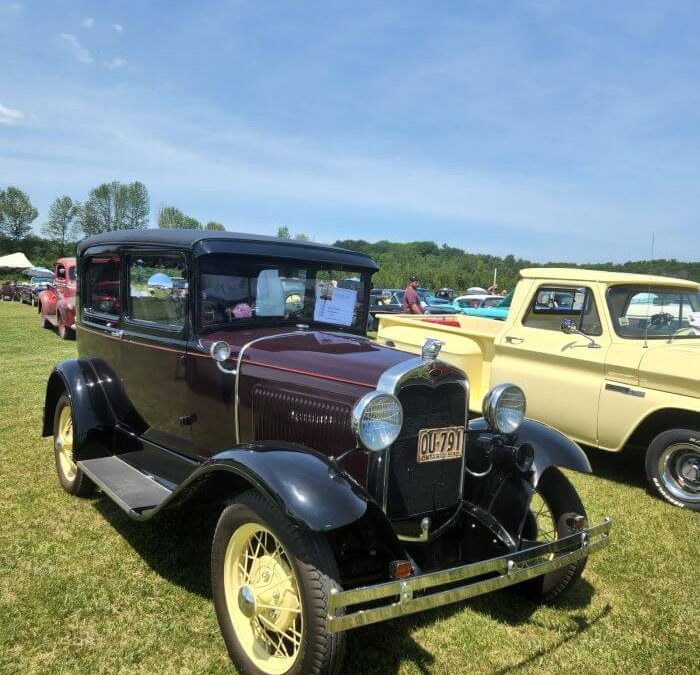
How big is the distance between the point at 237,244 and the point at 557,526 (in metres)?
2.52

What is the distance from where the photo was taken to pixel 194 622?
2955mm

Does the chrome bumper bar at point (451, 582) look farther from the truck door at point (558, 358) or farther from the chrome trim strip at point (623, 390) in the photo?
the truck door at point (558, 358)

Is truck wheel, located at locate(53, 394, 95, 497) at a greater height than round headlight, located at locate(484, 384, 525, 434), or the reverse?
round headlight, located at locate(484, 384, 525, 434)

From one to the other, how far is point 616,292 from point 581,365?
80cm

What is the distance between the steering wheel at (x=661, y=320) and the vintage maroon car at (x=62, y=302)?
42.3 feet

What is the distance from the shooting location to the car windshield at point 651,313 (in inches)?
216

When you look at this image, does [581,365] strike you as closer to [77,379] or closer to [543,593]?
[543,593]

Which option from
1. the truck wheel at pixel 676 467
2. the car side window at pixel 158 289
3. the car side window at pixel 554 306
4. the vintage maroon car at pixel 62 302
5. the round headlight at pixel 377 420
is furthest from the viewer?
the vintage maroon car at pixel 62 302

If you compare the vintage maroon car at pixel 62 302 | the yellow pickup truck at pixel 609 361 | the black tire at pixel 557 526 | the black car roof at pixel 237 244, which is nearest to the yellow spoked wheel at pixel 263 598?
the black tire at pixel 557 526

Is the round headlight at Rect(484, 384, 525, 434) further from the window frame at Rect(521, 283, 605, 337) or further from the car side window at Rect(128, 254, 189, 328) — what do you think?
the window frame at Rect(521, 283, 605, 337)

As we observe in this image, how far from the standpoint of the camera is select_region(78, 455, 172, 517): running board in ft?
10.7

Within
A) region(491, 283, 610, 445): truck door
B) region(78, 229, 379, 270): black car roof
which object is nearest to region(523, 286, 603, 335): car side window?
region(491, 283, 610, 445): truck door

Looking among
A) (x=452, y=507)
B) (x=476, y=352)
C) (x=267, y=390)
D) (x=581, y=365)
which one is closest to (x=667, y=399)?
(x=581, y=365)

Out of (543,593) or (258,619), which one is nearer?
(258,619)
